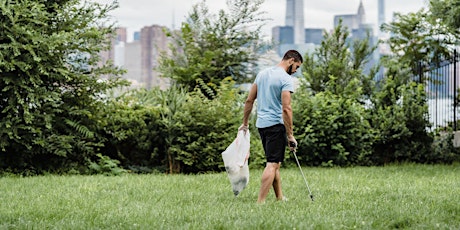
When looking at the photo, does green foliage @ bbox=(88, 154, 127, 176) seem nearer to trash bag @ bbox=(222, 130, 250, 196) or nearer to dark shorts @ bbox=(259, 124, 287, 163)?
trash bag @ bbox=(222, 130, 250, 196)

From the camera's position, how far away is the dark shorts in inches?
315

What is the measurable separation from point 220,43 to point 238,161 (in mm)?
12089

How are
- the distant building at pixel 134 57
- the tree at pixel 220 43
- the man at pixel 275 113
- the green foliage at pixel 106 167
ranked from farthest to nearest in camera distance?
the distant building at pixel 134 57
the tree at pixel 220 43
the green foliage at pixel 106 167
the man at pixel 275 113

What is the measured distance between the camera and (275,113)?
8.06 m

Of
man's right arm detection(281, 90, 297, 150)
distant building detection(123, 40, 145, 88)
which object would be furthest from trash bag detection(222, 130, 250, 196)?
distant building detection(123, 40, 145, 88)

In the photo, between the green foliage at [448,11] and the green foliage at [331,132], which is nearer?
the green foliage at [448,11]

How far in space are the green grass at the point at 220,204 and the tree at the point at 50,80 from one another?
1280 mm

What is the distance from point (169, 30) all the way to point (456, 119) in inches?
329

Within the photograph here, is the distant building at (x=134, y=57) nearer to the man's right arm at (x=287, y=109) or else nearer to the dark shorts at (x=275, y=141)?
the dark shorts at (x=275, y=141)

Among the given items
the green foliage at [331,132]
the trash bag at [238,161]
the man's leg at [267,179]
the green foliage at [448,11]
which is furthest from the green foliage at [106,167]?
the green foliage at [448,11]

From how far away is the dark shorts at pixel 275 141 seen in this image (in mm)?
8008

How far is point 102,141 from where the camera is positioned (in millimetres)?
13789

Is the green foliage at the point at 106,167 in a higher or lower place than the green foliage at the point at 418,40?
lower

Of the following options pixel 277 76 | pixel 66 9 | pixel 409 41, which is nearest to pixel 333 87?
pixel 409 41
